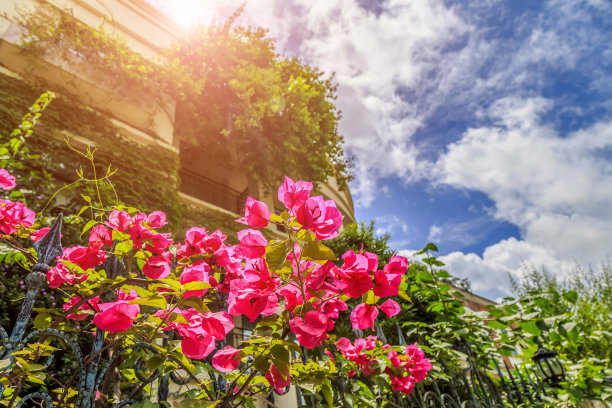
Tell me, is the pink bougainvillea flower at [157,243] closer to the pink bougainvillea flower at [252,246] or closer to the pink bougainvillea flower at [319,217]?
the pink bougainvillea flower at [252,246]

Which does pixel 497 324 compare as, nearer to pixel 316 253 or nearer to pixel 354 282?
pixel 354 282

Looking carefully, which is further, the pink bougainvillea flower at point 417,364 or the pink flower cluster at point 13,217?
the pink bougainvillea flower at point 417,364

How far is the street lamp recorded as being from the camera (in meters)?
3.43

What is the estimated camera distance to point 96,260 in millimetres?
1208

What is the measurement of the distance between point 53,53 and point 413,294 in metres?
9.12

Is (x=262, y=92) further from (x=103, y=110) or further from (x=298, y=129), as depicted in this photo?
(x=103, y=110)

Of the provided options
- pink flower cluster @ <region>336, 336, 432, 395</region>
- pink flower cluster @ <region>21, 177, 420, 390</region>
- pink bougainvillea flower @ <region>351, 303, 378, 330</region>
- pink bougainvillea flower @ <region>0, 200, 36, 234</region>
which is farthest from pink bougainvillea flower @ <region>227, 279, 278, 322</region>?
pink flower cluster @ <region>336, 336, 432, 395</region>

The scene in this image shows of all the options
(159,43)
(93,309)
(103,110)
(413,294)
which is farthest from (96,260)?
(159,43)

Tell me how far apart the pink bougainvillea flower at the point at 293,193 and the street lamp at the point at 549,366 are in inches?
152

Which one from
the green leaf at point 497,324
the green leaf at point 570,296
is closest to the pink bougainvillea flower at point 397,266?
the green leaf at point 497,324

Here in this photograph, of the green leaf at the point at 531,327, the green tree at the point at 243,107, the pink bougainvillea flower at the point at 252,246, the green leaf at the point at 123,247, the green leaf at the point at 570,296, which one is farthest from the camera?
the green tree at the point at 243,107

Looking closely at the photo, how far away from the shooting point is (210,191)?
11.3 m

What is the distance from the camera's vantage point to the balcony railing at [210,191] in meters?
10.8

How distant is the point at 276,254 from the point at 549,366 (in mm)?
4188
